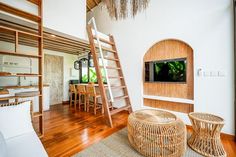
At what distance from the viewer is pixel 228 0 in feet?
6.92

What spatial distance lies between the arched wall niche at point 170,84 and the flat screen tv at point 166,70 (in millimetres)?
82

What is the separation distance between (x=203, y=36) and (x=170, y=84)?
1.19 metres

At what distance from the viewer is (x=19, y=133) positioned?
1.45 m

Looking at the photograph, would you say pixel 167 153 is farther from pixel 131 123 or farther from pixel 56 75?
pixel 56 75

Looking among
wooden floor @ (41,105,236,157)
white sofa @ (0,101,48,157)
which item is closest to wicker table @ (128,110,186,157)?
wooden floor @ (41,105,236,157)

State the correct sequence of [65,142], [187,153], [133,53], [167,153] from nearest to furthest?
1. [167,153]
2. [187,153]
3. [65,142]
4. [133,53]

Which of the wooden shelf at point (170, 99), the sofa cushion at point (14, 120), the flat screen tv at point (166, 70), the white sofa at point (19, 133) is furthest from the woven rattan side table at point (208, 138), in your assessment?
the sofa cushion at point (14, 120)

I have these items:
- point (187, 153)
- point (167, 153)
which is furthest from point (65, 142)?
point (187, 153)

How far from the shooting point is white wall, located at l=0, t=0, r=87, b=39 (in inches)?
96.5

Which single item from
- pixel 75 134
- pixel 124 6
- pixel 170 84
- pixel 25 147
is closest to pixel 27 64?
pixel 75 134

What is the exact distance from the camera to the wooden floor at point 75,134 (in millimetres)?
1838

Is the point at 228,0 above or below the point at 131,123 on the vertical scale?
above

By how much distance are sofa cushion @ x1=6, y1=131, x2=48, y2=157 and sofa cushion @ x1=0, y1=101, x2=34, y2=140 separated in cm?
7

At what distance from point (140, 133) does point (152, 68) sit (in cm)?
196
